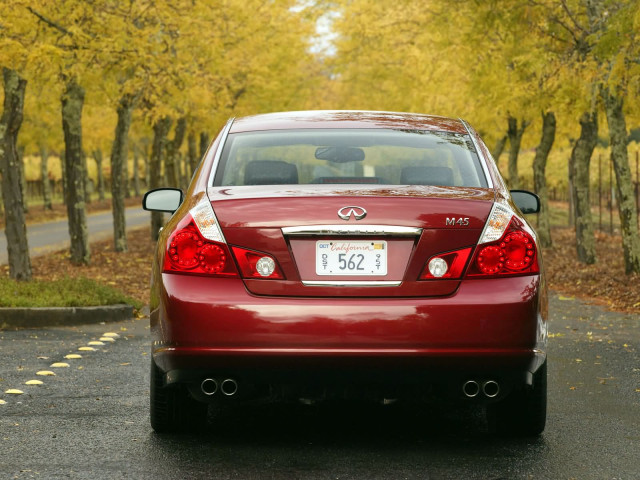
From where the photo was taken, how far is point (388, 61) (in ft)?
119

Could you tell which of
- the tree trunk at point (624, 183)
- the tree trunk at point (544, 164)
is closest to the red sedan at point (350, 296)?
the tree trunk at point (624, 183)

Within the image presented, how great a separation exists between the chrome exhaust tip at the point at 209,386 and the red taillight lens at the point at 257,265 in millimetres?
520

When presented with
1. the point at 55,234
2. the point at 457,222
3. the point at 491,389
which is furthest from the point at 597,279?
the point at 55,234

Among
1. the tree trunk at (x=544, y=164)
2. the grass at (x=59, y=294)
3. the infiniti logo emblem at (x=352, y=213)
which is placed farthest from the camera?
the tree trunk at (x=544, y=164)

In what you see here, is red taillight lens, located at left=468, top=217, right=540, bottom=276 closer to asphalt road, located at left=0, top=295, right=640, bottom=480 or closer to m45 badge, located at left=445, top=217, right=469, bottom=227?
m45 badge, located at left=445, top=217, right=469, bottom=227

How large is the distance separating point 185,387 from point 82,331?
18.3 feet

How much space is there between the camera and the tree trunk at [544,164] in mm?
25609

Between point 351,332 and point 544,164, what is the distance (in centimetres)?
2252

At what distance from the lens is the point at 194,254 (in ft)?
16.7

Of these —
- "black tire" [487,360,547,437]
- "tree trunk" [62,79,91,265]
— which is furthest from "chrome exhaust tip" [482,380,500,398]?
"tree trunk" [62,79,91,265]

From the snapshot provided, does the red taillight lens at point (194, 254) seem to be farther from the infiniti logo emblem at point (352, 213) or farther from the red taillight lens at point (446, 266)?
the red taillight lens at point (446, 266)

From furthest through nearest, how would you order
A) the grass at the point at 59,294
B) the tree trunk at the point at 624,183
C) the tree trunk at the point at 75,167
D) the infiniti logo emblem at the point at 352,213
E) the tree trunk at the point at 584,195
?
the tree trunk at the point at 584,195, the tree trunk at the point at 75,167, the tree trunk at the point at 624,183, the grass at the point at 59,294, the infiniti logo emblem at the point at 352,213

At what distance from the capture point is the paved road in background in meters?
25.5

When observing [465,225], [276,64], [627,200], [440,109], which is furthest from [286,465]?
[276,64]
